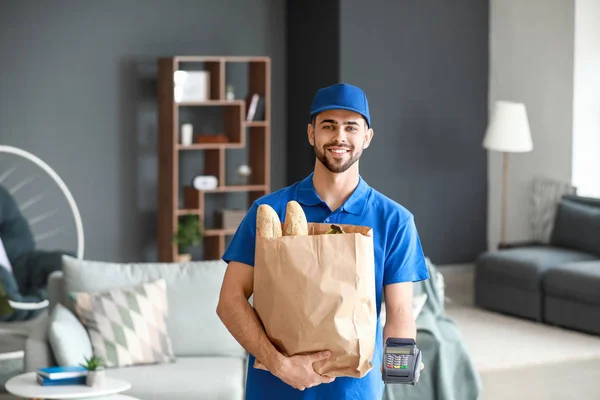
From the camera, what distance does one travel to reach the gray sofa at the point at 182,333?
4.08 metres

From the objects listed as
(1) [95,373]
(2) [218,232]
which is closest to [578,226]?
(2) [218,232]

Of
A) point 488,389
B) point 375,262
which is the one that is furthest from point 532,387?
point 375,262

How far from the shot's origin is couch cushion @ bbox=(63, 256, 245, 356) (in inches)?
175

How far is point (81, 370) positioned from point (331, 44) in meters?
4.18

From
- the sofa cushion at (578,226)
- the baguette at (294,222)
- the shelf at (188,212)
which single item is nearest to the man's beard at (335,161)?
the baguette at (294,222)

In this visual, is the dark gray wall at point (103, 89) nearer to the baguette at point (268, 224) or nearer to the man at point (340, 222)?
the man at point (340, 222)

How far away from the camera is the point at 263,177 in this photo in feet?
24.5

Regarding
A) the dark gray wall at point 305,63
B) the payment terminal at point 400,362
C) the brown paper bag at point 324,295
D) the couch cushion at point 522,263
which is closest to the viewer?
the brown paper bag at point 324,295

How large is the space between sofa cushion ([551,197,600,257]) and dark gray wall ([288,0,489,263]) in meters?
0.90

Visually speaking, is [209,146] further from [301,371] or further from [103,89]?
[301,371]

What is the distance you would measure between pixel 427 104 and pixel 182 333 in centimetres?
392

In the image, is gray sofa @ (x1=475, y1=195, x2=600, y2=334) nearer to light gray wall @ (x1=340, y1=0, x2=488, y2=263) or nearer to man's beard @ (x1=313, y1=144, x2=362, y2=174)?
light gray wall @ (x1=340, y1=0, x2=488, y2=263)

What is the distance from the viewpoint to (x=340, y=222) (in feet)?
6.69

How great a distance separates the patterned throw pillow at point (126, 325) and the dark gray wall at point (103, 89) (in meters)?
2.99
